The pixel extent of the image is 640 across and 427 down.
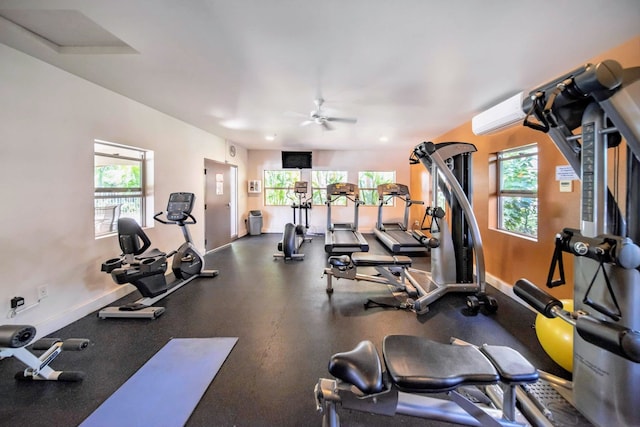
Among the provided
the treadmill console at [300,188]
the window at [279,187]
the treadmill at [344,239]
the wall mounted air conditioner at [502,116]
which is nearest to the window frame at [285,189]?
the window at [279,187]

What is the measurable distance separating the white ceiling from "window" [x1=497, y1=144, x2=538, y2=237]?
2.58ft

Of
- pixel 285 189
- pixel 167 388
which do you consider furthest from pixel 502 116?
pixel 285 189

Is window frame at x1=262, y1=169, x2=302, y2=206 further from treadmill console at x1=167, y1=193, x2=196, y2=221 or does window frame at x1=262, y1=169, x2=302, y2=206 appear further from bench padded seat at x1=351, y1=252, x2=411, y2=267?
bench padded seat at x1=351, y1=252, x2=411, y2=267

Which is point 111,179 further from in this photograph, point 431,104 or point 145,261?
point 431,104

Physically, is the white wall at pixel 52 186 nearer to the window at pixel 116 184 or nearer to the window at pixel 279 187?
the window at pixel 116 184

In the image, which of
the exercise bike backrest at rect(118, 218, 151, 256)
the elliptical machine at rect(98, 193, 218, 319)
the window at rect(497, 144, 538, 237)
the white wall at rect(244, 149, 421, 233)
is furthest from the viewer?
the white wall at rect(244, 149, 421, 233)

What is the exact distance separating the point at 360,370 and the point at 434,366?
32cm

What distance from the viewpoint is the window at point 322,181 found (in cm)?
806

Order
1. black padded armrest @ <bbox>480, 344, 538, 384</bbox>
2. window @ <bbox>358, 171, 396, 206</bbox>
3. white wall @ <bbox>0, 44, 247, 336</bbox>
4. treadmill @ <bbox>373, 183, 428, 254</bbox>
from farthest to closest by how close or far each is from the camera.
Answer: window @ <bbox>358, 171, 396, 206</bbox> < treadmill @ <bbox>373, 183, 428, 254</bbox> < white wall @ <bbox>0, 44, 247, 336</bbox> < black padded armrest @ <bbox>480, 344, 538, 384</bbox>

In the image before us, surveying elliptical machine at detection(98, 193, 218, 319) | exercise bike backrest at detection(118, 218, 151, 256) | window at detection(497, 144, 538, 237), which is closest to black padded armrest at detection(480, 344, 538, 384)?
window at detection(497, 144, 538, 237)

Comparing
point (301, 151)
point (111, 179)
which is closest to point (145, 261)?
point (111, 179)

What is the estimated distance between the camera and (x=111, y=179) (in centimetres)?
342

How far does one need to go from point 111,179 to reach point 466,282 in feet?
15.4

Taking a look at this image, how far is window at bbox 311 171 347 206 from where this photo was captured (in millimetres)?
8062
